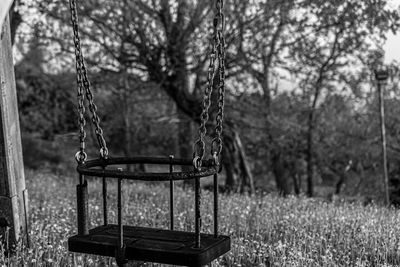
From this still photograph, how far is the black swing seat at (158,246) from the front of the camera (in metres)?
3.06

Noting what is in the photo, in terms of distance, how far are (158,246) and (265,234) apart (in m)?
2.71

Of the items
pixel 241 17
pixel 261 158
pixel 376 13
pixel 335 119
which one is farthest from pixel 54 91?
pixel 376 13

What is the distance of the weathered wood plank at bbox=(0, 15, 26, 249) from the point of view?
5035 mm

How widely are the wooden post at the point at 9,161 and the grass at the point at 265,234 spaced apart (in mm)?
213

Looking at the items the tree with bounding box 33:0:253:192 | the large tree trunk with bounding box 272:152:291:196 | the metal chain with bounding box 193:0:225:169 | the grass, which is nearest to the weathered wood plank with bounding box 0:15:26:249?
the grass

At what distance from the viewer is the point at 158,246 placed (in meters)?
3.21

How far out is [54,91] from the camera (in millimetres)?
22094

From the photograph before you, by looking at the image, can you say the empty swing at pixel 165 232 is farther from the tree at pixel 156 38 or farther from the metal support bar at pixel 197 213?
the tree at pixel 156 38

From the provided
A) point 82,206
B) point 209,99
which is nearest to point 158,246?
point 82,206

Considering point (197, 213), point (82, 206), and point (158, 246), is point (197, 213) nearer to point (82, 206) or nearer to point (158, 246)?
point (158, 246)

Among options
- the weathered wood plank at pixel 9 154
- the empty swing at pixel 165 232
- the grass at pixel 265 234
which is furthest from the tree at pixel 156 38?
the empty swing at pixel 165 232

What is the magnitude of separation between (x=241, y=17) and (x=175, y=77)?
1.81 metres

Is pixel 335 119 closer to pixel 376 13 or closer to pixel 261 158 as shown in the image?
pixel 261 158

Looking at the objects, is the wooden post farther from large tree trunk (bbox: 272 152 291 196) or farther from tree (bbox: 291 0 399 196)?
large tree trunk (bbox: 272 152 291 196)
